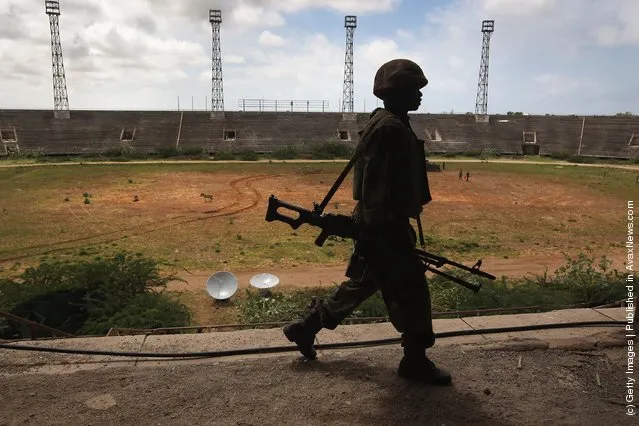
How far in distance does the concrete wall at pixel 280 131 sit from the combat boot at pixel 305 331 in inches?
1313

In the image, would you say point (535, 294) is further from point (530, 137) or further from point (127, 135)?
point (530, 137)

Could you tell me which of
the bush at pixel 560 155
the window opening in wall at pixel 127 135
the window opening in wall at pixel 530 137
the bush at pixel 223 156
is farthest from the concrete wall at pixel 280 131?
the bush at pixel 223 156

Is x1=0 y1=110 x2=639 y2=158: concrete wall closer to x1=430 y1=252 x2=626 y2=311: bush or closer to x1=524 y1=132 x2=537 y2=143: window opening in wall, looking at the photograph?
x1=524 y1=132 x2=537 y2=143: window opening in wall

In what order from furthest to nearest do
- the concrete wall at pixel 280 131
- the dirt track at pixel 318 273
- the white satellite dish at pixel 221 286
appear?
the concrete wall at pixel 280 131 < the dirt track at pixel 318 273 < the white satellite dish at pixel 221 286

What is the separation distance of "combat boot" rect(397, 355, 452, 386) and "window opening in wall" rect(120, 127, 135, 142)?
3687cm

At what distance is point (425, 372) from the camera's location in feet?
10.1

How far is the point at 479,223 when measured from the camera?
1459cm

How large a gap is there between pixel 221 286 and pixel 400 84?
5.39m

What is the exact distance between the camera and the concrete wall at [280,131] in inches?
1389

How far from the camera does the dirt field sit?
2.72 meters

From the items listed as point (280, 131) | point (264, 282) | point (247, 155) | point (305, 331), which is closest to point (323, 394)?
point (305, 331)

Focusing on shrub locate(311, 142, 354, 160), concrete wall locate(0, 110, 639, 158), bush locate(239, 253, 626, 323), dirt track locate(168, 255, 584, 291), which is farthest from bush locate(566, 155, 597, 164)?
bush locate(239, 253, 626, 323)

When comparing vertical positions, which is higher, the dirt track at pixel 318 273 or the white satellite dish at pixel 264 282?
the white satellite dish at pixel 264 282

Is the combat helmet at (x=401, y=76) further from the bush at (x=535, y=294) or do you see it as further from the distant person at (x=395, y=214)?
the bush at (x=535, y=294)
